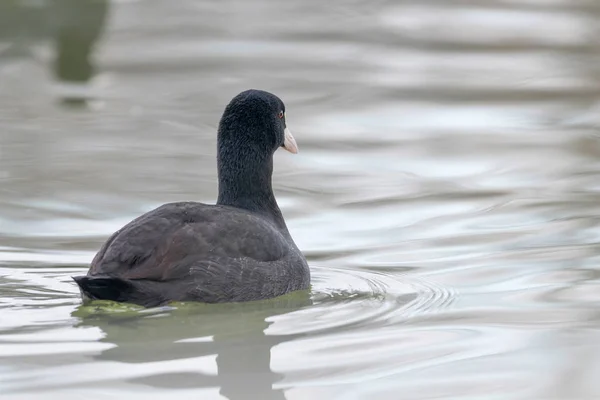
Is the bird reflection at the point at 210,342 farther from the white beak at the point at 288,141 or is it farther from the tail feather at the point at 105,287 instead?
the white beak at the point at 288,141

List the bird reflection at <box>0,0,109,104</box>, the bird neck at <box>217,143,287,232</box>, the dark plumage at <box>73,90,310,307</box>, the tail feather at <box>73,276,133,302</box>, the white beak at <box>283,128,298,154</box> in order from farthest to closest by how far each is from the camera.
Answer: the bird reflection at <box>0,0,109,104</box>, the white beak at <box>283,128,298,154</box>, the bird neck at <box>217,143,287,232</box>, the dark plumage at <box>73,90,310,307</box>, the tail feather at <box>73,276,133,302</box>

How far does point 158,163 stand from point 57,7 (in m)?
7.56

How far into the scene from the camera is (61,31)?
17.1 metres

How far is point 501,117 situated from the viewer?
12969 millimetres

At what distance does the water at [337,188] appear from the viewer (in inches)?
229

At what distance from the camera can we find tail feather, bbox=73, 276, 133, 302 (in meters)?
6.50

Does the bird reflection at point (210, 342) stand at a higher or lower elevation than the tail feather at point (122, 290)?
lower

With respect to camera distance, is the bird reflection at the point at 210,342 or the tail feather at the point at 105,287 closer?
the bird reflection at the point at 210,342

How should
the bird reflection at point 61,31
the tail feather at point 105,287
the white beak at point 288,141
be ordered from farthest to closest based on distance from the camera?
the bird reflection at point 61,31 → the white beak at point 288,141 → the tail feather at point 105,287

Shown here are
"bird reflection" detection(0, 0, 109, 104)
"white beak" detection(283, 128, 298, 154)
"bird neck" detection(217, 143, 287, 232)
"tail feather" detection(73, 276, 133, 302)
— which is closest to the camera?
"tail feather" detection(73, 276, 133, 302)

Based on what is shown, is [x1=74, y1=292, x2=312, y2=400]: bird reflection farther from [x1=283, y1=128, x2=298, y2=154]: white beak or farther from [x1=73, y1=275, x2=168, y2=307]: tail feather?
[x1=283, y1=128, x2=298, y2=154]: white beak

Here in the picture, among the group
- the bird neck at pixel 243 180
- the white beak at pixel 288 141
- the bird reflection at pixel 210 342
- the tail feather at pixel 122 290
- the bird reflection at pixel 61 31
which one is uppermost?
the bird reflection at pixel 61 31

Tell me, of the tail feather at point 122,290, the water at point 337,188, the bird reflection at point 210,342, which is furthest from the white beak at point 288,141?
the tail feather at point 122,290

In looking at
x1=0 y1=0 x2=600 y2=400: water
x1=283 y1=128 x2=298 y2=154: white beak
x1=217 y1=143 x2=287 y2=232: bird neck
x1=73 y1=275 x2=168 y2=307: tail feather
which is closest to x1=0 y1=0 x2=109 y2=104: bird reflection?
x1=0 y1=0 x2=600 y2=400: water
